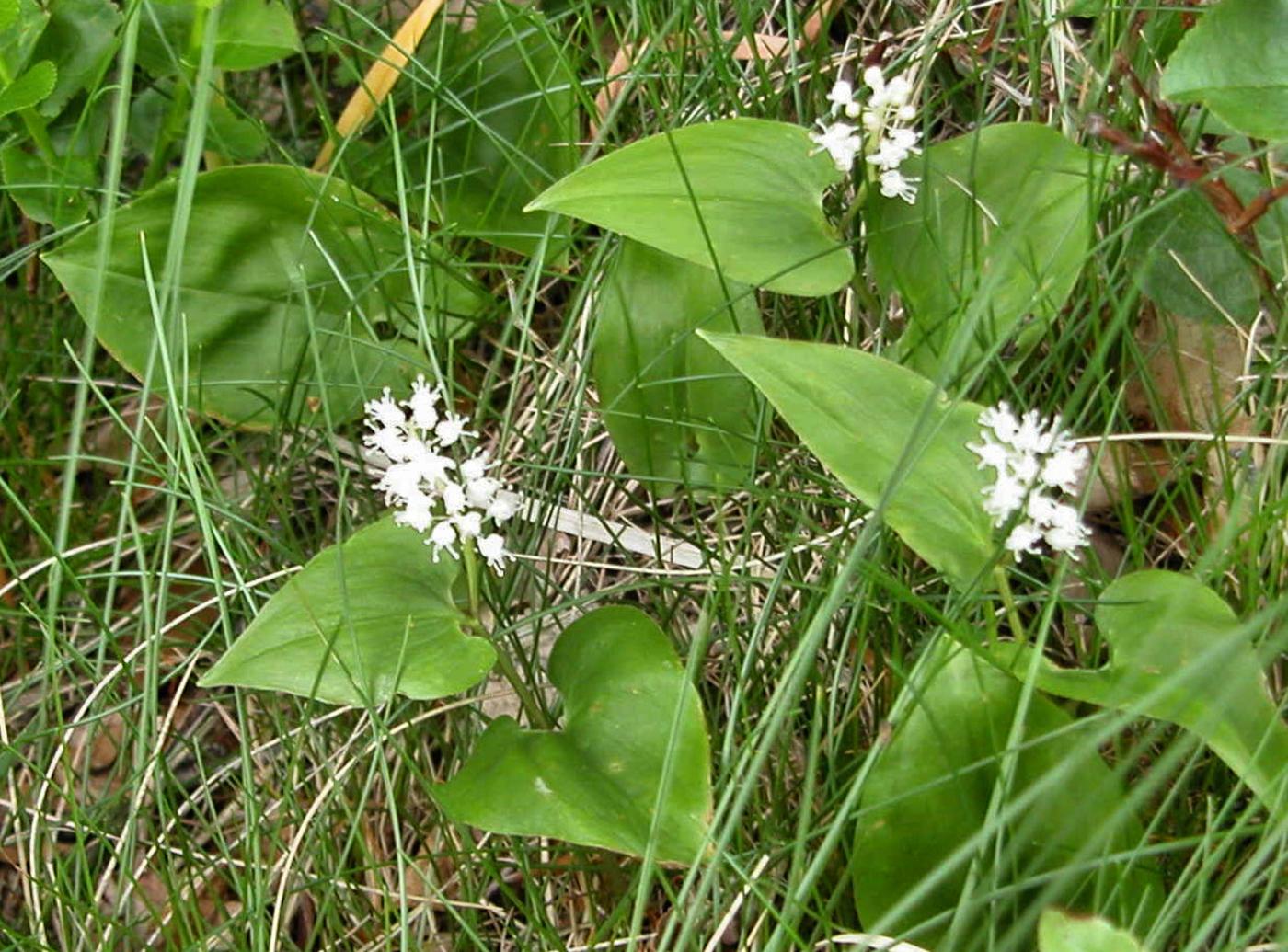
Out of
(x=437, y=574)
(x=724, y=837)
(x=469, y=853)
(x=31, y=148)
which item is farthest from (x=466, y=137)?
(x=724, y=837)

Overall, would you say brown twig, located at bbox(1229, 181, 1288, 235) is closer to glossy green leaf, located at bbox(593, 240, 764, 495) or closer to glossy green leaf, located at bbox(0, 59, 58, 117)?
glossy green leaf, located at bbox(593, 240, 764, 495)

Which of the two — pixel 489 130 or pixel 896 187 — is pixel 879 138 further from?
pixel 489 130

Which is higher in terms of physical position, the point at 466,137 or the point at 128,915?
the point at 466,137

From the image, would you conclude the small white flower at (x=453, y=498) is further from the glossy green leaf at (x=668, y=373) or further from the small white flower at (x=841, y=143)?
the small white flower at (x=841, y=143)

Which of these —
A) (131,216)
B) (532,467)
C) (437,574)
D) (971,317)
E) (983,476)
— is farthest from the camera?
(131,216)

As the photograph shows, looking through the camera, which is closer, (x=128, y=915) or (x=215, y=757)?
(x=128, y=915)

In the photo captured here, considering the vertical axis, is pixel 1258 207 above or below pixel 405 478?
above

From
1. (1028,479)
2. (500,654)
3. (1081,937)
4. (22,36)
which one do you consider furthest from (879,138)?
(22,36)

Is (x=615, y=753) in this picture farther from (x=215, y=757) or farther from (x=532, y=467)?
(x=215, y=757)
